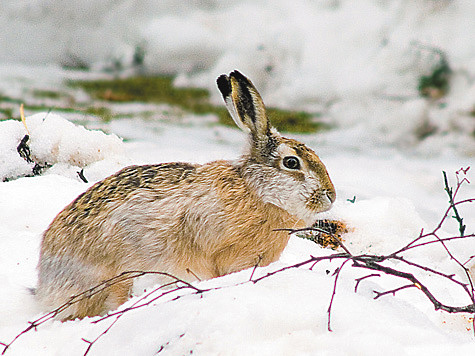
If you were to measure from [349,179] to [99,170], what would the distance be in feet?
5.37

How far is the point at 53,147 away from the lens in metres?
2.75

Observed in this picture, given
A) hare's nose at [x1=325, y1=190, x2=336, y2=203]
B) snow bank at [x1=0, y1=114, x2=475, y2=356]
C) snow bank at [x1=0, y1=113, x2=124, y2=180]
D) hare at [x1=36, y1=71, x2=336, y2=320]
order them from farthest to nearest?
snow bank at [x1=0, y1=113, x2=124, y2=180], hare's nose at [x1=325, y1=190, x2=336, y2=203], hare at [x1=36, y1=71, x2=336, y2=320], snow bank at [x1=0, y1=114, x2=475, y2=356]

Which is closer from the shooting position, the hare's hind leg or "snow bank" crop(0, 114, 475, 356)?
"snow bank" crop(0, 114, 475, 356)

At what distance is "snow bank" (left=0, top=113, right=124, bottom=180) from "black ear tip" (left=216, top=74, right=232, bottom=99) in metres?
1.24

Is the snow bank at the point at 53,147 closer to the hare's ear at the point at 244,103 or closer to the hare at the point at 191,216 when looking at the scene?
the hare at the point at 191,216

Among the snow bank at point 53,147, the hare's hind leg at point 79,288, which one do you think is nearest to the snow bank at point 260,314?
the hare's hind leg at point 79,288

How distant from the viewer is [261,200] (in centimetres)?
161

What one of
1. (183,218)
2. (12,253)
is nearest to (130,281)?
(183,218)

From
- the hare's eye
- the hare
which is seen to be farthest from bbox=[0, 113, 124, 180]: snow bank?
the hare's eye

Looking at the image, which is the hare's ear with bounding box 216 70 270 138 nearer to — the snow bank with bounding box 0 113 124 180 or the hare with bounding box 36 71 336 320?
the hare with bounding box 36 71 336 320

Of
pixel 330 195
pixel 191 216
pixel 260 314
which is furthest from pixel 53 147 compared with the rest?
pixel 260 314

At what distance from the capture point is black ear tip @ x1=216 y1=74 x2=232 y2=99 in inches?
64.9

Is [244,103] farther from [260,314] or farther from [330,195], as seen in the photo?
[260,314]

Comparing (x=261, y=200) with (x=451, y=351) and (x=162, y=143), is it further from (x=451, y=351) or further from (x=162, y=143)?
(x=162, y=143)
